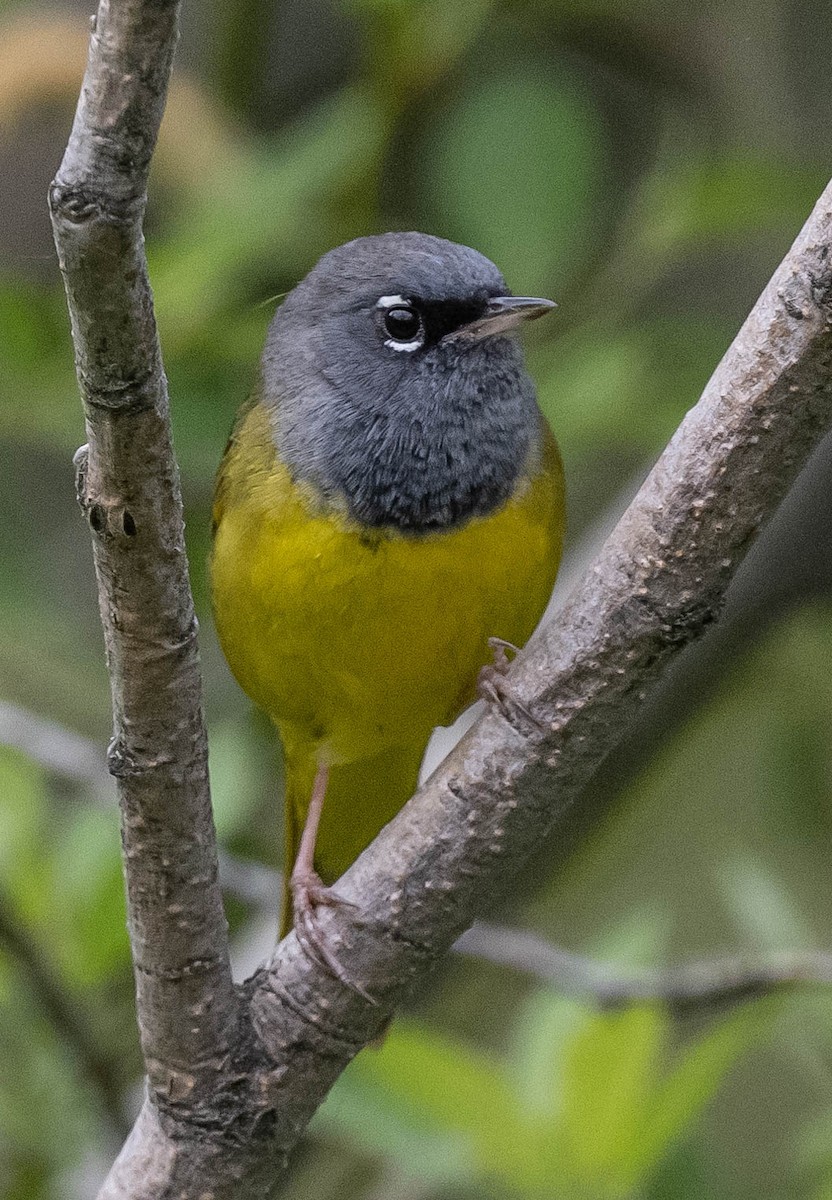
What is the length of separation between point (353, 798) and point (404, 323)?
0.99m

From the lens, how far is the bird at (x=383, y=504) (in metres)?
2.64

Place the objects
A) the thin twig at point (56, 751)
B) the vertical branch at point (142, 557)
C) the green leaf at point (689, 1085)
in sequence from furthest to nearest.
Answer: the thin twig at point (56, 751) → the green leaf at point (689, 1085) → the vertical branch at point (142, 557)

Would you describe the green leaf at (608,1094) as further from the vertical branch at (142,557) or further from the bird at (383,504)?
the vertical branch at (142,557)

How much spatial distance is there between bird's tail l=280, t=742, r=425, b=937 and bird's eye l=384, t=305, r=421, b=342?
2.76 feet

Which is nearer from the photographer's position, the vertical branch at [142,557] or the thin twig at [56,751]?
the vertical branch at [142,557]

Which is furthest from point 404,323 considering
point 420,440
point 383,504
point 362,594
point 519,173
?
A: point 519,173

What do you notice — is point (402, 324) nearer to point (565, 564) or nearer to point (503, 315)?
point (503, 315)

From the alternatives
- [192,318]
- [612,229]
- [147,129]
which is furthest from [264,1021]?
[612,229]

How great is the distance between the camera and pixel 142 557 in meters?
1.79

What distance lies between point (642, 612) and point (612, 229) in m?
2.73

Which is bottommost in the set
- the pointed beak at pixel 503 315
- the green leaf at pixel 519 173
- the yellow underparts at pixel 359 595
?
the yellow underparts at pixel 359 595

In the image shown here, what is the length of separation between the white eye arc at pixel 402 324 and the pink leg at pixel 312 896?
857mm

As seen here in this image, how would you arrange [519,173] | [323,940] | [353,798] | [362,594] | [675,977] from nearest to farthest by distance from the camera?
[323,940], [362,594], [675,977], [353,798], [519,173]

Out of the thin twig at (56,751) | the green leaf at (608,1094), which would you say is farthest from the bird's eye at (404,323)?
the green leaf at (608,1094)
